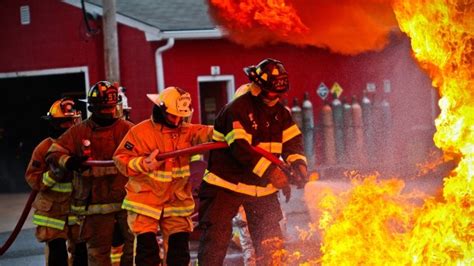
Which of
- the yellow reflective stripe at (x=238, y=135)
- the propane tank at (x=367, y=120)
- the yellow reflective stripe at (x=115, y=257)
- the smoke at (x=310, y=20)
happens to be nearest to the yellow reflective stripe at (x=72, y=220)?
the yellow reflective stripe at (x=115, y=257)

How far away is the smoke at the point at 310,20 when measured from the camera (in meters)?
6.62

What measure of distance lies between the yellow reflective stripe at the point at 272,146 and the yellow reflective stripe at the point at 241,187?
290 mm

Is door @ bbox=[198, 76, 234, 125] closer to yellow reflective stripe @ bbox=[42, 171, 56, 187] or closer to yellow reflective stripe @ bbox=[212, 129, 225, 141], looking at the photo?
yellow reflective stripe @ bbox=[42, 171, 56, 187]

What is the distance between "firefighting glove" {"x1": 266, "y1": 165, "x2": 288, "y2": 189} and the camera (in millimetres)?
6086

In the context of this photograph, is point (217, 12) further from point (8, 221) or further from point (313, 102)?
point (313, 102)

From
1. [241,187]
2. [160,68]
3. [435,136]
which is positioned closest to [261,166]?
[241,187]

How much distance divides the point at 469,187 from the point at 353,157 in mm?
10538

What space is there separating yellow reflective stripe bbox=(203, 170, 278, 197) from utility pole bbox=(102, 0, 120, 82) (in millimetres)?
7765

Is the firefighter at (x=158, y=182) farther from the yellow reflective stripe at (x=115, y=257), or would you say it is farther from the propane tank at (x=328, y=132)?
the propane tank at (x=328, y=132)

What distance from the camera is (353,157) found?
16.2 meters

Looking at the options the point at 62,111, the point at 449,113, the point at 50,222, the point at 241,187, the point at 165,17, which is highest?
the point at 165,17

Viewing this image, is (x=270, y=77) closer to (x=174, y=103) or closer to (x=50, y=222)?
(x=174, y=103)

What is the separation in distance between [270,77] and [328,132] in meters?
10.7

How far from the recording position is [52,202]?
275 inches
